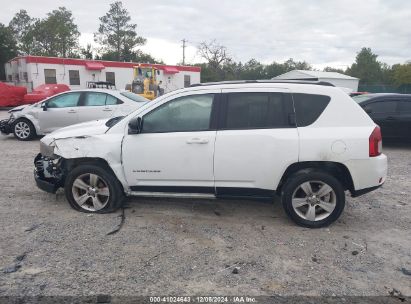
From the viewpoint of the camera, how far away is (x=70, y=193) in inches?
Answer: 179

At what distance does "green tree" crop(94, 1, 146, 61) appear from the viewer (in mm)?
61812

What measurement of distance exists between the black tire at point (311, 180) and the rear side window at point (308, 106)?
2.01 feet

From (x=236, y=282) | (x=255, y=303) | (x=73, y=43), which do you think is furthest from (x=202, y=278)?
(x=73, y=43)

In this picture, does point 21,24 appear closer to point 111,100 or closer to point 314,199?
point 111,100

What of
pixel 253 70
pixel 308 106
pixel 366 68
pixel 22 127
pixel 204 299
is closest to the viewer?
pixel 204 299

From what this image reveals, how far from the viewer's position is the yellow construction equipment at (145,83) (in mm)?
23739

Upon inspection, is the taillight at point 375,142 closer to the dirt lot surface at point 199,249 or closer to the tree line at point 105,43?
the dirt lot surface at point 199,249

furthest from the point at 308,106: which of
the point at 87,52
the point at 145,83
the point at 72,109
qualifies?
the point at 87,52

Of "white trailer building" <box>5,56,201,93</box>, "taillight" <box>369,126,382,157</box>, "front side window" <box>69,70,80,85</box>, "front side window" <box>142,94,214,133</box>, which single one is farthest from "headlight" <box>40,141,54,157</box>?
"front side window" <box>69,70,80,85</box>

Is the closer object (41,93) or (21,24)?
(41,93)

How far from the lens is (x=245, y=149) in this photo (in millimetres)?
4039

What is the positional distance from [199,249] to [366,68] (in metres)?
83.4

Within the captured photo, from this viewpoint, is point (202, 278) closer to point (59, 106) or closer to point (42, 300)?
point (42, 300)

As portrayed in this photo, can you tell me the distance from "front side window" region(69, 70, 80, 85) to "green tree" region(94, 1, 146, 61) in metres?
31.8
